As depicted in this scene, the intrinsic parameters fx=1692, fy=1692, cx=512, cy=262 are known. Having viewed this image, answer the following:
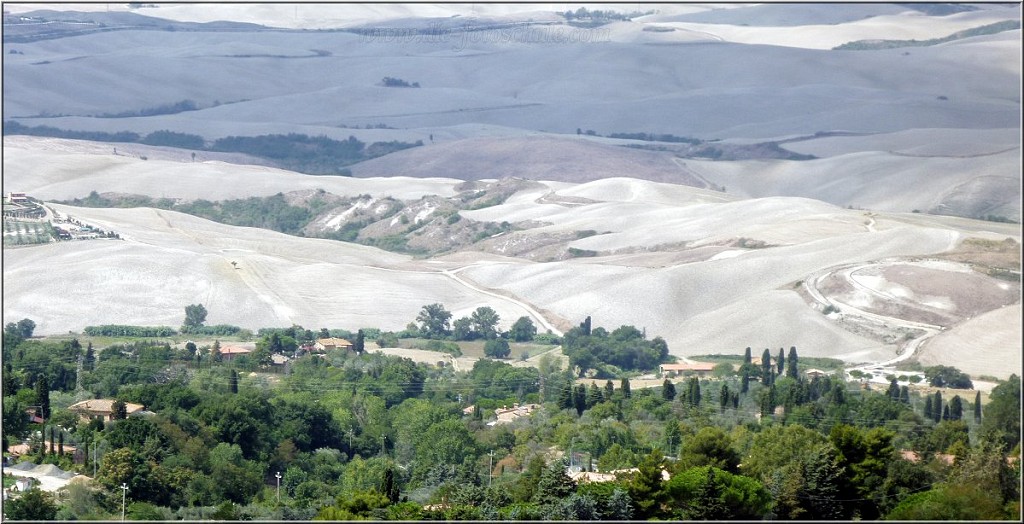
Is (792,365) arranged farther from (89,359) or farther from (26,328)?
(26,328)

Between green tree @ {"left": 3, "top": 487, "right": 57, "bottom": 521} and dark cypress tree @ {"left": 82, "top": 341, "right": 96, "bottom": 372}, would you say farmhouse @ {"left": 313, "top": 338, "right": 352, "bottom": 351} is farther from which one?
green tree @ {"left": 3, "top": 487, "right": 57, "bottom": 521}

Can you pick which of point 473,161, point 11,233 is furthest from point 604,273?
point 473,161

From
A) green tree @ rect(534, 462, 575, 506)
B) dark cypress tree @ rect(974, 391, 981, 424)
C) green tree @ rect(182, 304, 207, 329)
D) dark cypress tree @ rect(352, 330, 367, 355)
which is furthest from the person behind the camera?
green tree @ rect(182, 304, 207, 329)

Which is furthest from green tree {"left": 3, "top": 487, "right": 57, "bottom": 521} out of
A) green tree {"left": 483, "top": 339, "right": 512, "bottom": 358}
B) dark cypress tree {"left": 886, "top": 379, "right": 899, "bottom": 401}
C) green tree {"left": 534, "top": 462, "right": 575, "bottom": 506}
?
green tree {"left": 483, "top": 339, "right": 512, "bottom": 358}

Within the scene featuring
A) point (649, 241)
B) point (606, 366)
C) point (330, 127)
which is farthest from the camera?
point (330, 127)

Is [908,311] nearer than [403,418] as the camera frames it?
No

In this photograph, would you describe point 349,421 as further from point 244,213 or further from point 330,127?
point 330,127

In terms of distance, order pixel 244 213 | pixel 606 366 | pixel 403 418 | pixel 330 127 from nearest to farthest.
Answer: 1. pixel 403 418
2. pixel 606 366
3. pixel 244 213
4. pixel 330 127

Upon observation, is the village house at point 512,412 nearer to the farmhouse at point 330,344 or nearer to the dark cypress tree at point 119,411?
the dark cypress tree at point 119,411
